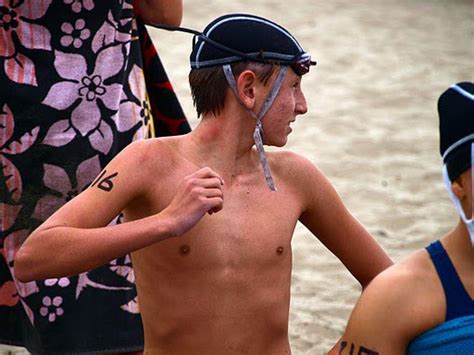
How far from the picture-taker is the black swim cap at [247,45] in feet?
11.2

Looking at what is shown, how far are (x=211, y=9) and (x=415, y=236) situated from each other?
17.9ft

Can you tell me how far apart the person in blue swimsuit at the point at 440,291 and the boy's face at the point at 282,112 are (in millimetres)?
697

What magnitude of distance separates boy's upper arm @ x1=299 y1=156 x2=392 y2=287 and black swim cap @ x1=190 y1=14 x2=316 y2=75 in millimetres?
322

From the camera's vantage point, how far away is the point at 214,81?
3461mm

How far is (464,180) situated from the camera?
9.20 feet

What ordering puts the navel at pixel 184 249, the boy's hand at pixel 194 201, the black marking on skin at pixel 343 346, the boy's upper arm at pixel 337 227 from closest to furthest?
the black marking on skin at pixel 343 346 → the boy's hand at pixel 194 201 → the navel at pixel 184 249 → the boy's upper arm at pixel 337 227

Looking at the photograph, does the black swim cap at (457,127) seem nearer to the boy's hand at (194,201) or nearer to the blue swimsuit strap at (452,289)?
the blue swimsuit strap at (452,289)

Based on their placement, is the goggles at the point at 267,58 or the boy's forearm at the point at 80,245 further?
the goggles at the point at 267,58

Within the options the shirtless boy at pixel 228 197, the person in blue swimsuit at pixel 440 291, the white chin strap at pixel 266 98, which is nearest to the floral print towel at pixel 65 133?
the shirtless boy at pixel 228 197

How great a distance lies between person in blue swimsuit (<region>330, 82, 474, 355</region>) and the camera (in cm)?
274

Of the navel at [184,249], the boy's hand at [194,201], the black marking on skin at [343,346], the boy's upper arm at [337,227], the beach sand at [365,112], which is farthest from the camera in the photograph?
the beach sand at [365,112]

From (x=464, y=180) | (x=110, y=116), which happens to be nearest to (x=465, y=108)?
(x=464, y=180)

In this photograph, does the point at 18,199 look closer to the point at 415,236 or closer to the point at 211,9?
the point at 415,236

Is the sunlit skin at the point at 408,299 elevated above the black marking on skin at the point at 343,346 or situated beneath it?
elevated above
